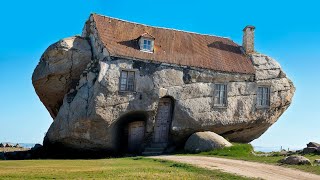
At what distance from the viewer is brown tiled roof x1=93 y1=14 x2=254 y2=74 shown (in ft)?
91.8

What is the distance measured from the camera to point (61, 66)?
2814cm

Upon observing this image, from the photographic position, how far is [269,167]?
59.7 ft

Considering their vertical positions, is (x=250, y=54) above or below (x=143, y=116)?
above

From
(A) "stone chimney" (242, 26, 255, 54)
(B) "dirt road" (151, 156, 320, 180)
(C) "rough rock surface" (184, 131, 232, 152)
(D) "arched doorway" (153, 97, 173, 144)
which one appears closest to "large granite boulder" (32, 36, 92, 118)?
(D) "arched doorway" (153, 97, 173, 144)

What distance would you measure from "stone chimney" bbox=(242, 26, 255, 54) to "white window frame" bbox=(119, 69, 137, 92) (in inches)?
453

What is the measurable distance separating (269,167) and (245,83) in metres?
13.7

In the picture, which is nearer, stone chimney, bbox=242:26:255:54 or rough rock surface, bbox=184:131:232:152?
rough rock surface, bbox=184:131:232:152

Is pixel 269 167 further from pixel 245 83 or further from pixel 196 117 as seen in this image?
pixel 245 83

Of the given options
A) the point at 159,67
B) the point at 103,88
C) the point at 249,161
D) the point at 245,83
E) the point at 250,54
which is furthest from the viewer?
the point at 250,54

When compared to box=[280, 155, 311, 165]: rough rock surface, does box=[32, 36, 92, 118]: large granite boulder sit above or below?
above

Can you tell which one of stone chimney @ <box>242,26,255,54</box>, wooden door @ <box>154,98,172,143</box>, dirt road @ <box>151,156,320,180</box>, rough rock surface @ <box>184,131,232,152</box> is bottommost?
dirt road @ <box>151,156,320,180</box>

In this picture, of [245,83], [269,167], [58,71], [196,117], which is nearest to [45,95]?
[58,71]

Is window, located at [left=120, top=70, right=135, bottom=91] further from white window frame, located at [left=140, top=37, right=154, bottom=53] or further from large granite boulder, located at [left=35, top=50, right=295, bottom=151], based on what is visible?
white window frame, located at [left=140, top=37, right=154, bottom=53]

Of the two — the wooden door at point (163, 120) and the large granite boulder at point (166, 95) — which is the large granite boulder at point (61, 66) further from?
the wooden door at point (163, 120)
